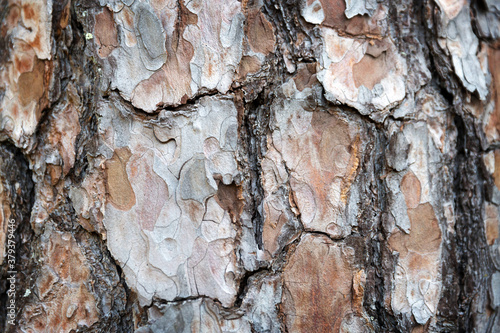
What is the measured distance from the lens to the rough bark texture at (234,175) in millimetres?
731

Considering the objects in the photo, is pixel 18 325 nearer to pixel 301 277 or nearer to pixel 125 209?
pixel 125 209

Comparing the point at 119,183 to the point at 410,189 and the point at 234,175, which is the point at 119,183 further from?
the point at 410,189

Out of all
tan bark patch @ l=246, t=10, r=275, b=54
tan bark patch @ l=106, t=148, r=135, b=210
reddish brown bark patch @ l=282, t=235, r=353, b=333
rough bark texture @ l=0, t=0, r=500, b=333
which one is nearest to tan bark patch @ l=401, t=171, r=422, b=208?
rough bark texture @ l=0, t=0, r=500, b=333

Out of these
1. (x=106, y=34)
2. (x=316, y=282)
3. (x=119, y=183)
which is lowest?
(x=316, y=282)

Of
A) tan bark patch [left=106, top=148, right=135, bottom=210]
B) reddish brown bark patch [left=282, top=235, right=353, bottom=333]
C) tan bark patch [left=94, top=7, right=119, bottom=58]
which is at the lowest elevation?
reddish brown bark patch [left=282, top=235, right=353, bottom=333]

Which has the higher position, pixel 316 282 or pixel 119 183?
pixel 119 183

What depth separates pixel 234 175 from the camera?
28.7 inches

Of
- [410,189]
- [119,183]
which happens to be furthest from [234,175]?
[410,189]

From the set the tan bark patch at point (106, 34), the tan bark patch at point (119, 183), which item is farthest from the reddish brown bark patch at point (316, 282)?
the tan bark patch at point (106, 34)

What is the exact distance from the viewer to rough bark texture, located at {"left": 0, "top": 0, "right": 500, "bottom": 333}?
0.73 metres

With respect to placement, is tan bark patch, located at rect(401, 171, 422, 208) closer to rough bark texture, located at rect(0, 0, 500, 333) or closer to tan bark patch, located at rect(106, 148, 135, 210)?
rough bark texture, located at rect(0, 0, 500, 333)

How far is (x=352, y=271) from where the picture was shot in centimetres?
75

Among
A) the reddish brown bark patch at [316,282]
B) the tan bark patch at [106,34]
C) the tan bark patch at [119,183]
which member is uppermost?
the tan bark patch at [106,34]

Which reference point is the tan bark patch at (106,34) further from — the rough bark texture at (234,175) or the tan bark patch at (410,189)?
the tan bark patch at (410,189)
